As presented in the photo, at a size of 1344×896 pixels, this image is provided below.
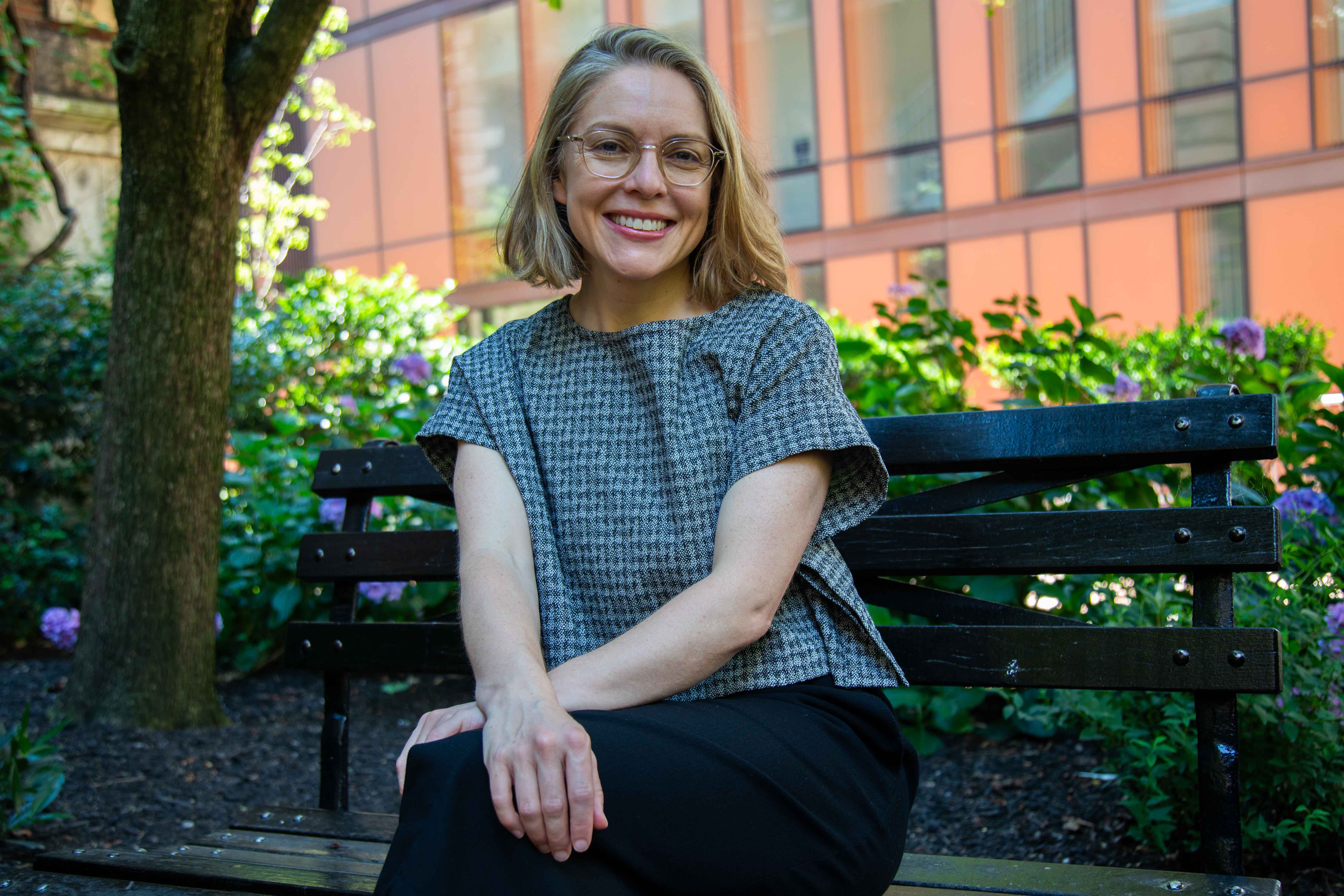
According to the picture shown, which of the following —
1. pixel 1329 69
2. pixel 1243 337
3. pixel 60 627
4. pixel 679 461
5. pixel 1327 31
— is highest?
pixel 1327 31

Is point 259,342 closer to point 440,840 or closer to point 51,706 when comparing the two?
point 51,706

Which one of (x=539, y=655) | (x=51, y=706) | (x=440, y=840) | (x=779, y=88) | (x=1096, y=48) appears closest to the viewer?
(x=440, y=840)

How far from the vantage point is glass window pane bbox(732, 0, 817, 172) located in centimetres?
1372

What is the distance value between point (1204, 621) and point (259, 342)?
21.5 ft

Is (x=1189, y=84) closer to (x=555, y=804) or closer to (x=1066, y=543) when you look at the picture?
(x=1066, y=543)

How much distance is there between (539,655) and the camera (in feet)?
5.58

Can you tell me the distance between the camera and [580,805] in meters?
1.38

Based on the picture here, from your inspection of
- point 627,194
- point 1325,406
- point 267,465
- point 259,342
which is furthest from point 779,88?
point 627,194

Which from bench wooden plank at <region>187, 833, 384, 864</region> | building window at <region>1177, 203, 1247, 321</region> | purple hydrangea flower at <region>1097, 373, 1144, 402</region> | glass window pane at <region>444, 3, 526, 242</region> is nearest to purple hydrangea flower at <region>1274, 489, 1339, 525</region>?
purple hydrangea flower at <region>1097, 373, 1144, 402</region>

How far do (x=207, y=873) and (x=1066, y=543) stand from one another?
1.57 m

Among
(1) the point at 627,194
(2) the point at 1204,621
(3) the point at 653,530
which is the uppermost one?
(1) the point at 627,194

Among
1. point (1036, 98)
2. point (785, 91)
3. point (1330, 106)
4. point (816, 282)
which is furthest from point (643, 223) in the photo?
point (785, 91)

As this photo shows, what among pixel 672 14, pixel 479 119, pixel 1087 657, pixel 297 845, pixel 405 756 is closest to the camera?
pixel 405 756

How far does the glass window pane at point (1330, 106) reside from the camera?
11016mm
